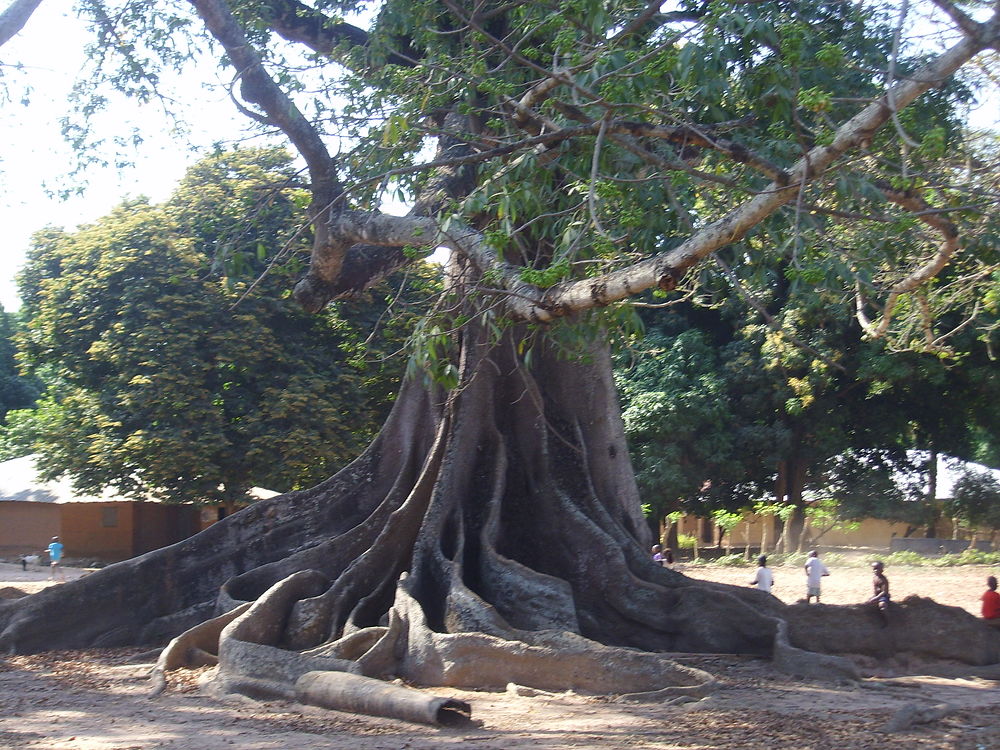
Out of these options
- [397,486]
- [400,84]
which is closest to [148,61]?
[400,84]

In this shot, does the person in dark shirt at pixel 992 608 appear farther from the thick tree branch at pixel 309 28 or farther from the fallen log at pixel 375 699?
the thick tree branch at pixel 309 28

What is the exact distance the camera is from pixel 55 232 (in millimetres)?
25641

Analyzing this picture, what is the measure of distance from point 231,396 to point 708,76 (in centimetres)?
1645

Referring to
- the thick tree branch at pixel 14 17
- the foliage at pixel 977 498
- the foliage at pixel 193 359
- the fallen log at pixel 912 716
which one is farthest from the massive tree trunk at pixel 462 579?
the foliage at pixel 977 498

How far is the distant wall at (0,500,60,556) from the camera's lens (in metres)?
30.3

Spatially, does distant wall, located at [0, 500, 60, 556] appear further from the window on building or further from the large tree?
the large tree

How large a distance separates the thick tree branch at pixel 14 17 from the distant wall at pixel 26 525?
909 inches

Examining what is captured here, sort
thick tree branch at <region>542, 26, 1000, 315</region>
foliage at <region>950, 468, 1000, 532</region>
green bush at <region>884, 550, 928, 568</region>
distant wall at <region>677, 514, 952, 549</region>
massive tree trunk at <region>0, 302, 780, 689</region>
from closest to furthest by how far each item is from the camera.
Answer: thick tree branch at <region>542, 26, 1000, 315</region> < massive tree trunk at <region>0, 302, 780, 689</region> < green bush at <region>884, 550, 928, 568</region> < foliage at <region>950, 468, 1000, 532</region> < distant wall at <region>677, 514, 952, 549</region>

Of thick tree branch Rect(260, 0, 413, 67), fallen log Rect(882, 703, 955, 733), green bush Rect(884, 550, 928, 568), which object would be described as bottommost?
fallen log Rect(882, 703, 955, 733)

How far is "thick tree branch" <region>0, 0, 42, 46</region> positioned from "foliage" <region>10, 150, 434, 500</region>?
36.0ft

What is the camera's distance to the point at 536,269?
10141 millimetres

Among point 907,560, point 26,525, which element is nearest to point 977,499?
point 907,560

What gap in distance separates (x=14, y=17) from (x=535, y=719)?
770cm

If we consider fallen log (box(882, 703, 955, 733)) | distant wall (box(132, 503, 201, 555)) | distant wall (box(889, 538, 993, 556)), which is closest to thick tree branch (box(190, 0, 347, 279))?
fallen log (box(882, 703, 955, 733))
